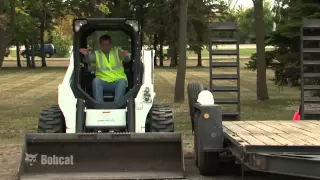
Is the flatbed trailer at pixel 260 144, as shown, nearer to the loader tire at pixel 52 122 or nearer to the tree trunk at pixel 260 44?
the loader tire at pixel 52 122

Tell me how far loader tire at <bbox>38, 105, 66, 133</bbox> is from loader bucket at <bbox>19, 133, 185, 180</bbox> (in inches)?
37.3

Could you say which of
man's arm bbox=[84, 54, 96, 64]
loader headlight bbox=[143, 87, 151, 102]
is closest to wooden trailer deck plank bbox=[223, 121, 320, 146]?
loader headlight bbox=[143, 87, 151, 102]

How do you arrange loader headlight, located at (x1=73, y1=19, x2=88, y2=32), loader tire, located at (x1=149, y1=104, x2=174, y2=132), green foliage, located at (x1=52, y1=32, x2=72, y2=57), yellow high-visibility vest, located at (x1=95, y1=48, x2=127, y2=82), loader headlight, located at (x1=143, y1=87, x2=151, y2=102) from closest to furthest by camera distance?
loader headlight, located at (x1=143, y1=87, x2=151, y2=102)
loader tire, located at (x1=149, y1=104, x2=174, y2=132)
yellow high-visibility vest, located at (x1=95, y1=48, x2=127, y2=82)
loader headlight, located at (x1=73, y1=19, x2=88, y2=32)
green foliage, located at (x1=52, y1=32, x2=72, y2=57)

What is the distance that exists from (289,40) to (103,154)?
514 inches

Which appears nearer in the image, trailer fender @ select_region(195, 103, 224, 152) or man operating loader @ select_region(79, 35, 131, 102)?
trailer fender @ select_region(195, 103, 224, 152)

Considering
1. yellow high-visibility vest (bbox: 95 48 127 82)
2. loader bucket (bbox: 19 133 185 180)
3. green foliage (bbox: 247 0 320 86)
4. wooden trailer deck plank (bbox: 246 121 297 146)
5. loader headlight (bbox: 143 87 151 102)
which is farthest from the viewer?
green foliage (bbox: 247 0 320 86)

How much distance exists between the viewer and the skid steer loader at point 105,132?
770 cm

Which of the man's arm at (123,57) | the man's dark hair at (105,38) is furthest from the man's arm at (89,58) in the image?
the man's arm at (123,57)

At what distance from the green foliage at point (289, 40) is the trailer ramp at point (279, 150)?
10.7m

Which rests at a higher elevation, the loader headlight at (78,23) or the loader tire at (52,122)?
the loader headlight at (78,23)

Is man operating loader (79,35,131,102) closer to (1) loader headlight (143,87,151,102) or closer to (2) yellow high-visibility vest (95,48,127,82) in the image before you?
(2) yellow high-visibility vest (95,48,127,82)

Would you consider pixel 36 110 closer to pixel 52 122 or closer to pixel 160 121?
pixel 52 122

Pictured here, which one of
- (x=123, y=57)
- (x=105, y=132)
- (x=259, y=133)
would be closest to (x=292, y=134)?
(x=259, y=133)

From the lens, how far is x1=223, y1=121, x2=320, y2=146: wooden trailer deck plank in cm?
654
